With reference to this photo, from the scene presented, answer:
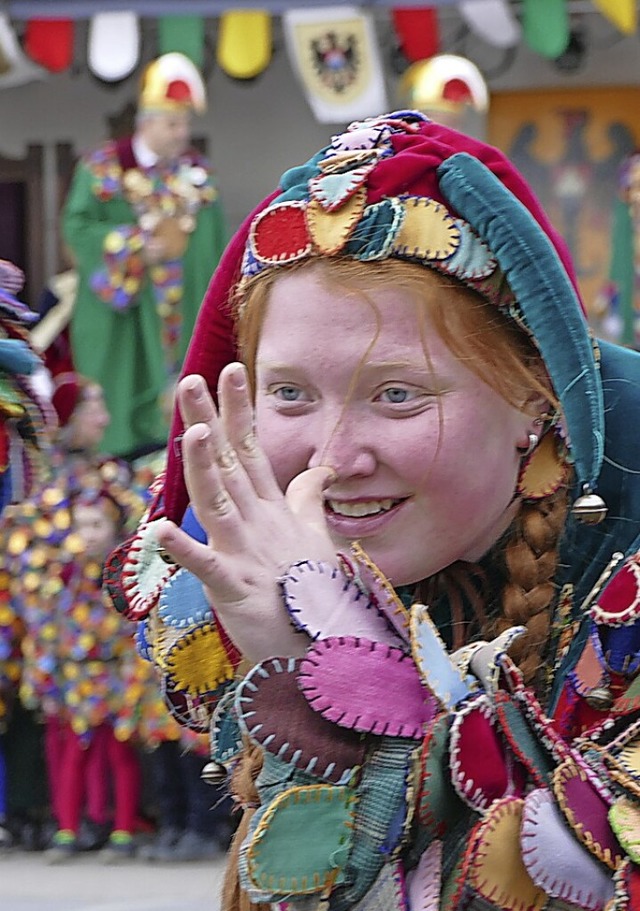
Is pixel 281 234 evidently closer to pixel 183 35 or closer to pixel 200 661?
pixel 200 661

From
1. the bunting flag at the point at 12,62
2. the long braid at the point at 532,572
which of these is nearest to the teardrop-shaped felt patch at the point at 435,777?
the long braid at the point at 532,572

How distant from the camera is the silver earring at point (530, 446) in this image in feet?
4.94

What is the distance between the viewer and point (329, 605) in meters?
1.33

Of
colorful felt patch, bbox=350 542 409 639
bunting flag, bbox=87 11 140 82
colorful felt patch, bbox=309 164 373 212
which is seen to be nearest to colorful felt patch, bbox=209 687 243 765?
colorful felt patch, bbox=350 542 409 639

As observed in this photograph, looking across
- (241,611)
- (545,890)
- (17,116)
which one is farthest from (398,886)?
(17,116)

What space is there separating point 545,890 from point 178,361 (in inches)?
196

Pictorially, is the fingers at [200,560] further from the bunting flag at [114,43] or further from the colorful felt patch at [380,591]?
the bunting flag at [114,43]

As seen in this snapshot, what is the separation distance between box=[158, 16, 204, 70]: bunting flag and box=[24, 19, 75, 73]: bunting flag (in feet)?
1.22

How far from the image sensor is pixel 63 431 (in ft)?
16.4

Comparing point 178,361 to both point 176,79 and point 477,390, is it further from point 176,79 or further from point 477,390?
point 477,390

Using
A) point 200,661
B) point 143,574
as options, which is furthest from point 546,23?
point 200,661

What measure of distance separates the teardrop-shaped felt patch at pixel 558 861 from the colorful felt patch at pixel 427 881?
0.24 ft

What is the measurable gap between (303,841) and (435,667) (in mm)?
165

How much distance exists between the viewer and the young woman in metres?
1.30
